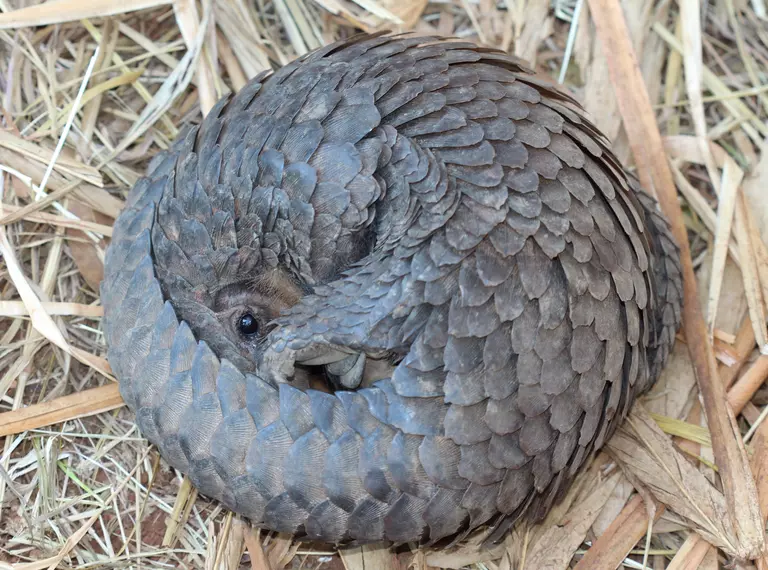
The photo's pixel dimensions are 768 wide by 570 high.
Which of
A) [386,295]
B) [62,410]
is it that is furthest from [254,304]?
[62,410]

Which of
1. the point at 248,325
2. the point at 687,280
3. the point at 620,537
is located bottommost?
the point at 620,537

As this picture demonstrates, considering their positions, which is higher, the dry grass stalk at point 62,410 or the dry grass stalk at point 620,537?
the dry grass stalk at point 62,410

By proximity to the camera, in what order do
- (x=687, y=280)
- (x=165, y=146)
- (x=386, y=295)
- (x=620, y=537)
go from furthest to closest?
(x=165, y=146) → (x=687, y=280) → (x=620, y=537) → (x=386, y=295)

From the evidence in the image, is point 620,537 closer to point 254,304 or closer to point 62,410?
point 254,304

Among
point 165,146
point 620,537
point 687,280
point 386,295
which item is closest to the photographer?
point 386,295

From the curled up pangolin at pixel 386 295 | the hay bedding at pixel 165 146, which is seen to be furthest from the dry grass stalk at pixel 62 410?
the curled up pangolin at pixel 386 295

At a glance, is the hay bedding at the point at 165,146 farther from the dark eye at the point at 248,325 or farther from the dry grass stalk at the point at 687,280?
the dark eye at the point at 248,325

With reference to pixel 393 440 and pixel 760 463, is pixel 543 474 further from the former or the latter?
pixel 760 463

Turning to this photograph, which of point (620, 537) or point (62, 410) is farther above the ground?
point (62, 410)

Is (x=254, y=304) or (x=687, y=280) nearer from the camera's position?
(x=254, y=304)
